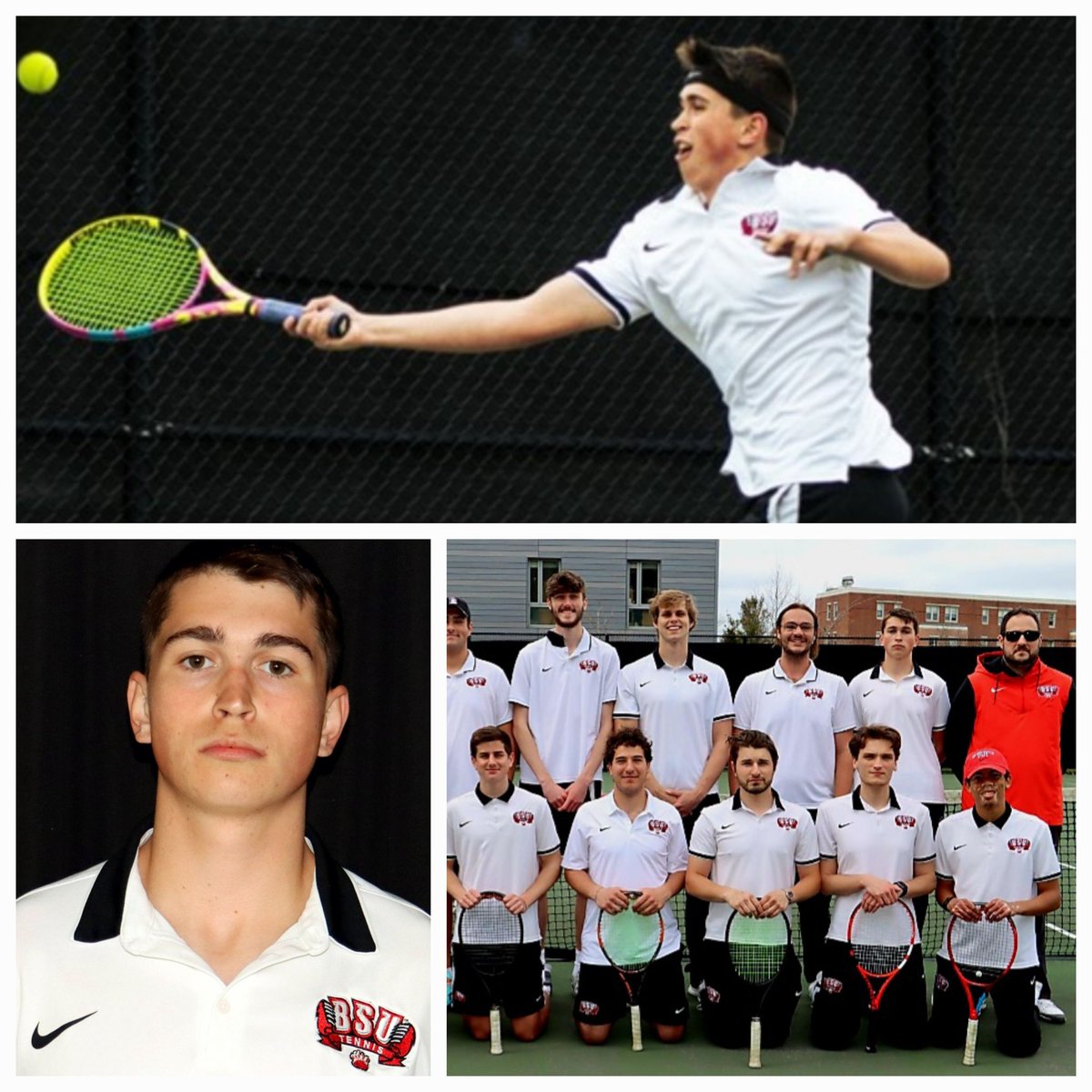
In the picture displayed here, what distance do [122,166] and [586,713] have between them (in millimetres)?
1677

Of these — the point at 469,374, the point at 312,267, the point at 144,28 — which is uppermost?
the point at 144,28

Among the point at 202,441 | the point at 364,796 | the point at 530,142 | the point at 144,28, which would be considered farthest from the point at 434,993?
the point at 144,28

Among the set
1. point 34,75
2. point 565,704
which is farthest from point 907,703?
point 34,75

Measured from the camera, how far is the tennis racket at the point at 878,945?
10.6ft

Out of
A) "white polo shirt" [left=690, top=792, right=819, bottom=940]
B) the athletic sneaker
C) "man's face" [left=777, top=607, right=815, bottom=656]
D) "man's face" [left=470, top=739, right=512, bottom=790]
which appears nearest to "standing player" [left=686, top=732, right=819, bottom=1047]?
"white polo shirt" [left=690, top=792, right=819, bottom=940]

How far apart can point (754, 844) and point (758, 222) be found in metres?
1.34

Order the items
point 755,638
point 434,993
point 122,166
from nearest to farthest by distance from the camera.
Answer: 1. point 434,993
2. point 755,638
3. point 122,166

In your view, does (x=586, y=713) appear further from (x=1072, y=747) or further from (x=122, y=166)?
(x=122, y=166)

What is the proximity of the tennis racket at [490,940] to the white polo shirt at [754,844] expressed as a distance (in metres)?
0.42

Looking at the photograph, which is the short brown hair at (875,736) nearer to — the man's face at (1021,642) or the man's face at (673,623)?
the man's face at (1021,642)

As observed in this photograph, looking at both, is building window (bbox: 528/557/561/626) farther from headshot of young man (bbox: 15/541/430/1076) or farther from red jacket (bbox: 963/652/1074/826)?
red jacket (bbox: 963/652/1074/826)

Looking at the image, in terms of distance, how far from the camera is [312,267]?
3662 millimetres

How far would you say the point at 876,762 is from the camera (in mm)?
3266

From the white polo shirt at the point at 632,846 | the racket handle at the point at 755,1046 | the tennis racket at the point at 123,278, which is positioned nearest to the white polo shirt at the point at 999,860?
the racket handle at the point at 755,1046
